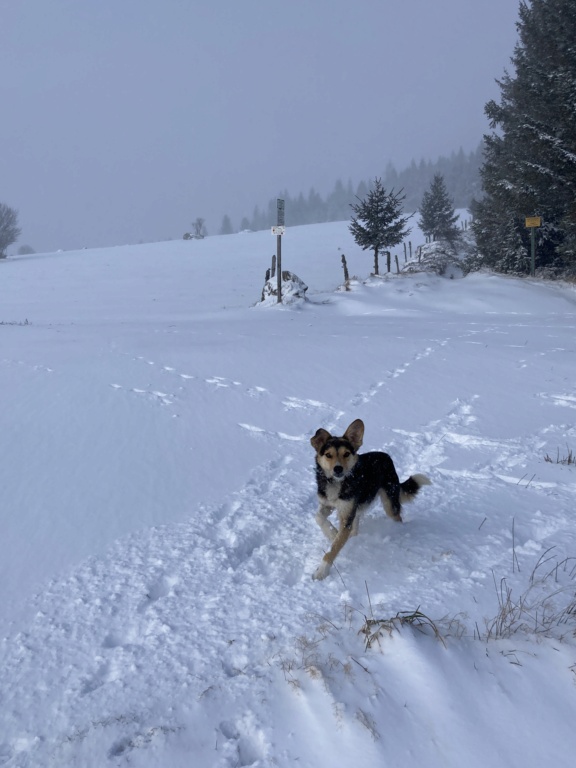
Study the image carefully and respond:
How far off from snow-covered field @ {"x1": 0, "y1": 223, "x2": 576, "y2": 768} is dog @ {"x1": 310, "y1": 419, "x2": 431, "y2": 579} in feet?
0.73

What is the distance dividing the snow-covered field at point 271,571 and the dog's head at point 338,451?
69 cm

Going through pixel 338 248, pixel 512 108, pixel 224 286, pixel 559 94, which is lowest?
pixel 224 286

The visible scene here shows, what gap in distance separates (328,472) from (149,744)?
6.34ft

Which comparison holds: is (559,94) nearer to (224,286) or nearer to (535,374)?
(535,374)

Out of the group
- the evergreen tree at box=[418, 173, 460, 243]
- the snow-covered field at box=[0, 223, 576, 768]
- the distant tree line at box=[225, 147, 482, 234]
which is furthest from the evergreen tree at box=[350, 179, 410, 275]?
the distant tree line at box=[225, 147, 482, 234]

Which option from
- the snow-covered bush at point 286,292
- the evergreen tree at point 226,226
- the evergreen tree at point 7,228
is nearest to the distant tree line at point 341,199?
the evergreen tree at point 226,226

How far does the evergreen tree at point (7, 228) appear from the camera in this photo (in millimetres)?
51125

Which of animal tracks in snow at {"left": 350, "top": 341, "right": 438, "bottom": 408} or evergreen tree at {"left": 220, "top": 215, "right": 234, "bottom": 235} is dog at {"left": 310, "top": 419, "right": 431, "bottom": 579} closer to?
animal tracks in snow at {"left": 350, "top": 341, "right": 438, "bottom": 408}

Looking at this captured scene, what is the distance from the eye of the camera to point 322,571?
345cm

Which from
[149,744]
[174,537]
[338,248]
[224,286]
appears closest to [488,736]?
[149,744]

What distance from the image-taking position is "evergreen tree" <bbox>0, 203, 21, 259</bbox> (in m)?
51.1

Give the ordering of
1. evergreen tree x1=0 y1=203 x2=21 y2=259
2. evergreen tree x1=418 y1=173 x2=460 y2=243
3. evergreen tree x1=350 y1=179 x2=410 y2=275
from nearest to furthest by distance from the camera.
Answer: evergreen tree x1=350 y1=179 x2=410 y2=275 → evergreen tree x1=418 y1=173 x2=460 y2=243 → evergreen tree x1=0 y1=203 x2=21 y2=259

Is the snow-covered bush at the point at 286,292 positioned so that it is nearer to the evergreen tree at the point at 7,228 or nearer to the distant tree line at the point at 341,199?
the evergreen tree at the point at 7,228

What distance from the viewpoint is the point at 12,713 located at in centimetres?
242
